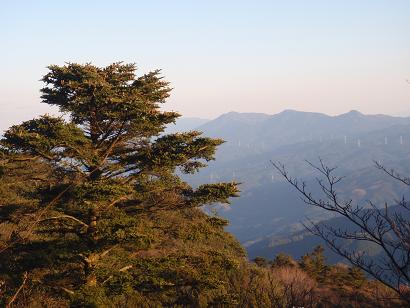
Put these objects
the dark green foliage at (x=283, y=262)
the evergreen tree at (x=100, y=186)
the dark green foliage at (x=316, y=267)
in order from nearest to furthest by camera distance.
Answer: the evergreen tree at (x=100, y=186)
the dark green foliage at (x=316, y=267)
the dark green foliage at (x=283, y=262)

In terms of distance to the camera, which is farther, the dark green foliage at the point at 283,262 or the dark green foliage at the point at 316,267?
the dark green foliage at the point at 283,262

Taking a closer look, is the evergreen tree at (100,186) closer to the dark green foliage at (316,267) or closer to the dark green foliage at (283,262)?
the dark green foliage at (316,267)

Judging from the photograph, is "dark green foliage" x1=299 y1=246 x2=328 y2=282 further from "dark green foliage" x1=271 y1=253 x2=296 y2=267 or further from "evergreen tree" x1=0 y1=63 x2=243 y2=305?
"evergreen tree" x1=0 y1=63 x2=243 y2=305

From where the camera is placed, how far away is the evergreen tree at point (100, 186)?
1322 cm

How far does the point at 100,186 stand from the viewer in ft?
41.2

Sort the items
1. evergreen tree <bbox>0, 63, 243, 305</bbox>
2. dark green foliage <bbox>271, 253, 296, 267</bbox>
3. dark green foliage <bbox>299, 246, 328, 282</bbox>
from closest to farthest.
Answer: evergreen tree <bbox>0, 63, 243, 305</bbox> → dark green foliage <bbox>299, 246, 328, 282</bbox> → dark green foliage <bbox>271, 253, 296, 267</bbox>

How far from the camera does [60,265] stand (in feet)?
46.6

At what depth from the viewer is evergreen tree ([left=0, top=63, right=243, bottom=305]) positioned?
13.2m

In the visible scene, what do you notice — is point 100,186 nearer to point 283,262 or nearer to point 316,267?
point 316,267

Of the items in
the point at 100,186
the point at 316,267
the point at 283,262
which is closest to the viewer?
the point at 100,186

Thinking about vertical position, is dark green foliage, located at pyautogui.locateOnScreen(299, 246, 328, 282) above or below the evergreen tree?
below

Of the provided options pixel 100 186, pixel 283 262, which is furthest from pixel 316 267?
pixel 100 186

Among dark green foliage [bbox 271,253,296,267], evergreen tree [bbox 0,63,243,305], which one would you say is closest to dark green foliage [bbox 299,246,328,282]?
dark green foliage [bbox 271,253,296,267]

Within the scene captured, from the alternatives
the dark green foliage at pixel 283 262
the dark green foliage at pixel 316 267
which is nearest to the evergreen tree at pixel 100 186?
the dark green foliage at pixel 316 267
